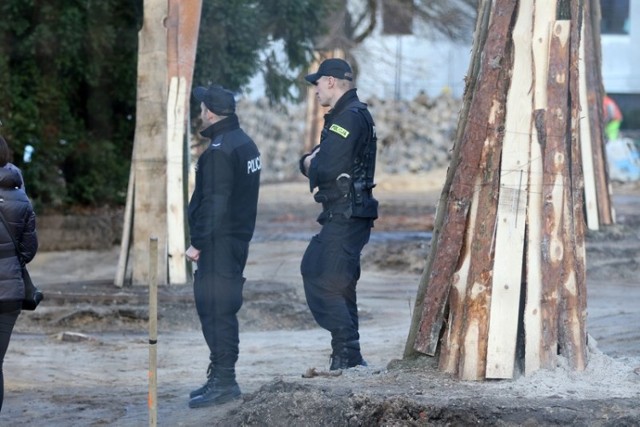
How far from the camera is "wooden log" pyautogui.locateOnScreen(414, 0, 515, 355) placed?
6445mm

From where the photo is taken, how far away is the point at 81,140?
16297 millimetres

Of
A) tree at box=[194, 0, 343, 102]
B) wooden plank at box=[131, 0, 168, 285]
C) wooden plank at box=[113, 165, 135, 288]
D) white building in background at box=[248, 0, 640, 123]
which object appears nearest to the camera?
wooden plank at box=[131, 0, 168, 285]

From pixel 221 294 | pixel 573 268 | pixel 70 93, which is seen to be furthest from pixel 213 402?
pixel 70 93

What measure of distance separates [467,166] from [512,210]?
1.21 feet

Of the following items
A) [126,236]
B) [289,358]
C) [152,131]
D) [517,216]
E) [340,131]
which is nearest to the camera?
[517,216]

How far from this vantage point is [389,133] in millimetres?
33375

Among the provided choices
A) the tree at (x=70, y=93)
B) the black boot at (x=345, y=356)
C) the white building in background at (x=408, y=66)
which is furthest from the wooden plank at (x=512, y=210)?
the white building in background at (x=408, y=66)

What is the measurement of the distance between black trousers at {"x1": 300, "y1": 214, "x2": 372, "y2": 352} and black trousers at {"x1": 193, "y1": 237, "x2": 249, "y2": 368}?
46cm

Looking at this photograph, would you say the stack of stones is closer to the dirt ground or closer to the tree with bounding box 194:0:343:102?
the tree with bounding box 194:0:343:102

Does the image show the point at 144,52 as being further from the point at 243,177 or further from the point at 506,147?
the point at 506,147

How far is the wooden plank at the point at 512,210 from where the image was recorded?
249 inches

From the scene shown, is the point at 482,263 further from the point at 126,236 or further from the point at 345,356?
the point at 126,236

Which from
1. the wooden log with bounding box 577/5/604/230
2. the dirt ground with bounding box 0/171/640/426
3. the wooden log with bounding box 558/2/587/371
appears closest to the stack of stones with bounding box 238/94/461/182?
the dirt ground with bounding box 0/171/640/426

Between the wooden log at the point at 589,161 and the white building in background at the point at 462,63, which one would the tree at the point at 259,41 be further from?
the white building in background at the point at 462,63
